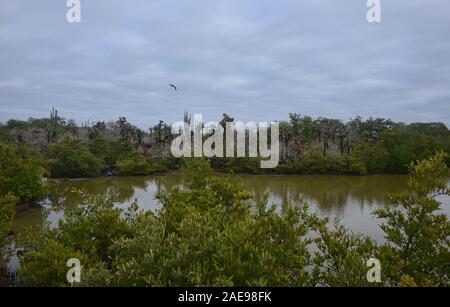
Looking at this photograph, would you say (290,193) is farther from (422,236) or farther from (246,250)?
(246,250)

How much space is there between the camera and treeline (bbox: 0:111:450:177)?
48.5 metres

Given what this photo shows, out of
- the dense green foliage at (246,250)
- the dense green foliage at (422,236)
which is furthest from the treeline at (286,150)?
the dense green foliage at (422,236)

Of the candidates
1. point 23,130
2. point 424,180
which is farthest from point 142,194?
point 23,130

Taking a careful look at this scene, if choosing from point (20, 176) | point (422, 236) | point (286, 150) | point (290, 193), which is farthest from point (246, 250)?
point (286, 150)

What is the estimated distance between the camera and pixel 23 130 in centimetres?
7069

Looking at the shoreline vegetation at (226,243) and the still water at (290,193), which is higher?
the shoreline vegetation at (226,243)

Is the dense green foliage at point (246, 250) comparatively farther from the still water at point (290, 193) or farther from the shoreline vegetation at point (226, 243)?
the still water at point (290, 193)

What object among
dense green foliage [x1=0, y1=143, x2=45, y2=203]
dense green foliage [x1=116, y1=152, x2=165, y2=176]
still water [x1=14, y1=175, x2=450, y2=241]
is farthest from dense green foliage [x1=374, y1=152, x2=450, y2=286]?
dense green foliage [x1=116, y1=152, x2=165, y2=176]

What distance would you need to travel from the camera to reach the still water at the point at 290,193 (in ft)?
82.6

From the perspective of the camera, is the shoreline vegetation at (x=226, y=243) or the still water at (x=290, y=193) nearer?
the shoreline vegetation at (x=226, y=243)

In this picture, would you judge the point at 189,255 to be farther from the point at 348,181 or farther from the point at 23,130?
the point at 23,130

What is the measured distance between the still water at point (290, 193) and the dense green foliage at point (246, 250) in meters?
9.14
